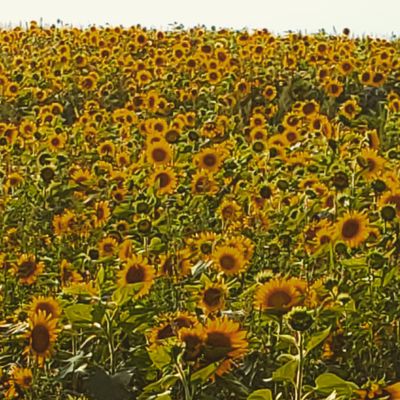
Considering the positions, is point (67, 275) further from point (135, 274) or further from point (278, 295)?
point (278, 295)

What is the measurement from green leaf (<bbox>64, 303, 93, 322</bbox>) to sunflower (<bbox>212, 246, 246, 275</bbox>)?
74cm

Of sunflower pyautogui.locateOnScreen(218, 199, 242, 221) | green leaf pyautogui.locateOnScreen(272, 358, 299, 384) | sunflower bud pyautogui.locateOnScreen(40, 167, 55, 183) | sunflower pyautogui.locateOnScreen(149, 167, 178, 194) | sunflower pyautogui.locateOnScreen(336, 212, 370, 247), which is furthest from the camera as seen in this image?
sunflower bud pyautogui.locateOnScreen(40, 167, 55, 183)

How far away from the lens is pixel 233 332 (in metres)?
2.17

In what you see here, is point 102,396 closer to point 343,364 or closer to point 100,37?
point 343,364

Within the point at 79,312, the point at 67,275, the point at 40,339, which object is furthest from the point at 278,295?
the point at 67,275

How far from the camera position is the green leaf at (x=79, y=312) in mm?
2502

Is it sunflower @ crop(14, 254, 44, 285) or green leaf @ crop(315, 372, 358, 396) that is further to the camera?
sunflower @ crop(14, 254, 44, 285)

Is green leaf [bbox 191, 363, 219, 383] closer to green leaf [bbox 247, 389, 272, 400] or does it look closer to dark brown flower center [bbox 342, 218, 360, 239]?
green leaf [bbox 247, 389, 272, 400]

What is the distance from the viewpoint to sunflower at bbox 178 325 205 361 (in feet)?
6.91

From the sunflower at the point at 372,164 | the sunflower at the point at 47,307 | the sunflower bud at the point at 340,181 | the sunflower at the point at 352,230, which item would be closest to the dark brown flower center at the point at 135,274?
the sunflower at the point at 47,307

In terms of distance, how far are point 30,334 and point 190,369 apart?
60 centimetres

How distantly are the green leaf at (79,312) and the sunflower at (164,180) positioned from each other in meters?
1.60

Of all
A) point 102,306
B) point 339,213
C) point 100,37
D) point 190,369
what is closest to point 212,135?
point 339,213

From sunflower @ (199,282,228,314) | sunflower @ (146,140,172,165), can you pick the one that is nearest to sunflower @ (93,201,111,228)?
sunflower @ (146,140,172,165)
